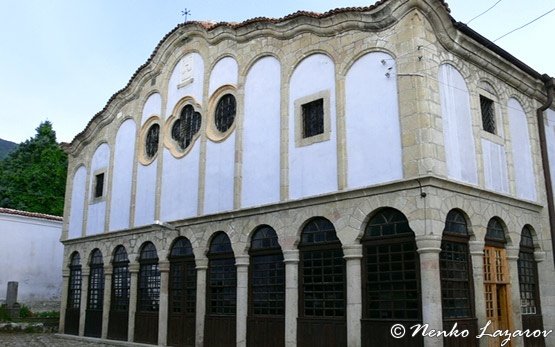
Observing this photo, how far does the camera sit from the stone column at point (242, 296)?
1318cm

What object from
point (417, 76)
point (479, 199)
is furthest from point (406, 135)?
point (479, 199)

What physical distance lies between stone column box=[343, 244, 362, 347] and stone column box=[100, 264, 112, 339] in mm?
9374

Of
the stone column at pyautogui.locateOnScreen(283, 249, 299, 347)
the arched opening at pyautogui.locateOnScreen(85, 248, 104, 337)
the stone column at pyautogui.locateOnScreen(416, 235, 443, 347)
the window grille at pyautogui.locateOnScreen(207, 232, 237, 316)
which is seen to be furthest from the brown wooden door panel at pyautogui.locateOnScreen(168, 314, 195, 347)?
the stone column at pyautogui.locateOnScreen(416, 235, 443, 347)

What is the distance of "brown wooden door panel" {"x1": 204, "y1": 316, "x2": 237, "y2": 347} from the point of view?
13594mm

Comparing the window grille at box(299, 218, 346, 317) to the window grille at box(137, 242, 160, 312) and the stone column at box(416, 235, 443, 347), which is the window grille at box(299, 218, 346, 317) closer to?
the stone column at box(416, 235, 443, 347)

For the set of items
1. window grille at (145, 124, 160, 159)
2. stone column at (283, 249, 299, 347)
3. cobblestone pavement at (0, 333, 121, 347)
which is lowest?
cobblestone pavement at (0, 333, 121, 347)

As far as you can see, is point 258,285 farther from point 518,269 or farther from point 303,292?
point 518,269

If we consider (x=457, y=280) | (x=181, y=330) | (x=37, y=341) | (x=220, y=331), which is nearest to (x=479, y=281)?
(x=457, y=280)

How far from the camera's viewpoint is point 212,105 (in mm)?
15797

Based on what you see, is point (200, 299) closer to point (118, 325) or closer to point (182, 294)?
point (182, 294)

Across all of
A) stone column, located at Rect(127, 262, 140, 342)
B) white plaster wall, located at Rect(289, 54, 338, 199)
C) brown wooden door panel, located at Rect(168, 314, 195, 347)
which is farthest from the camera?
stone column, located at Rect(127, 262, 140, 342)

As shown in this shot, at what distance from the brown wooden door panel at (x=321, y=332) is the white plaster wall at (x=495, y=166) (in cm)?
438

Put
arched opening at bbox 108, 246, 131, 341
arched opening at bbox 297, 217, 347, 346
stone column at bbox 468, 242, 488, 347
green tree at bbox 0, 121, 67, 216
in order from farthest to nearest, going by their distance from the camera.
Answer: green tree at bbox 0, 121, 67, 216
arched opening at bbox 108, 246, 131, 341
arched opening at bbox 297, 217, 347, 346
stone column at bbox 468, 242, 488, 347

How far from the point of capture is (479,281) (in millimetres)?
11086
